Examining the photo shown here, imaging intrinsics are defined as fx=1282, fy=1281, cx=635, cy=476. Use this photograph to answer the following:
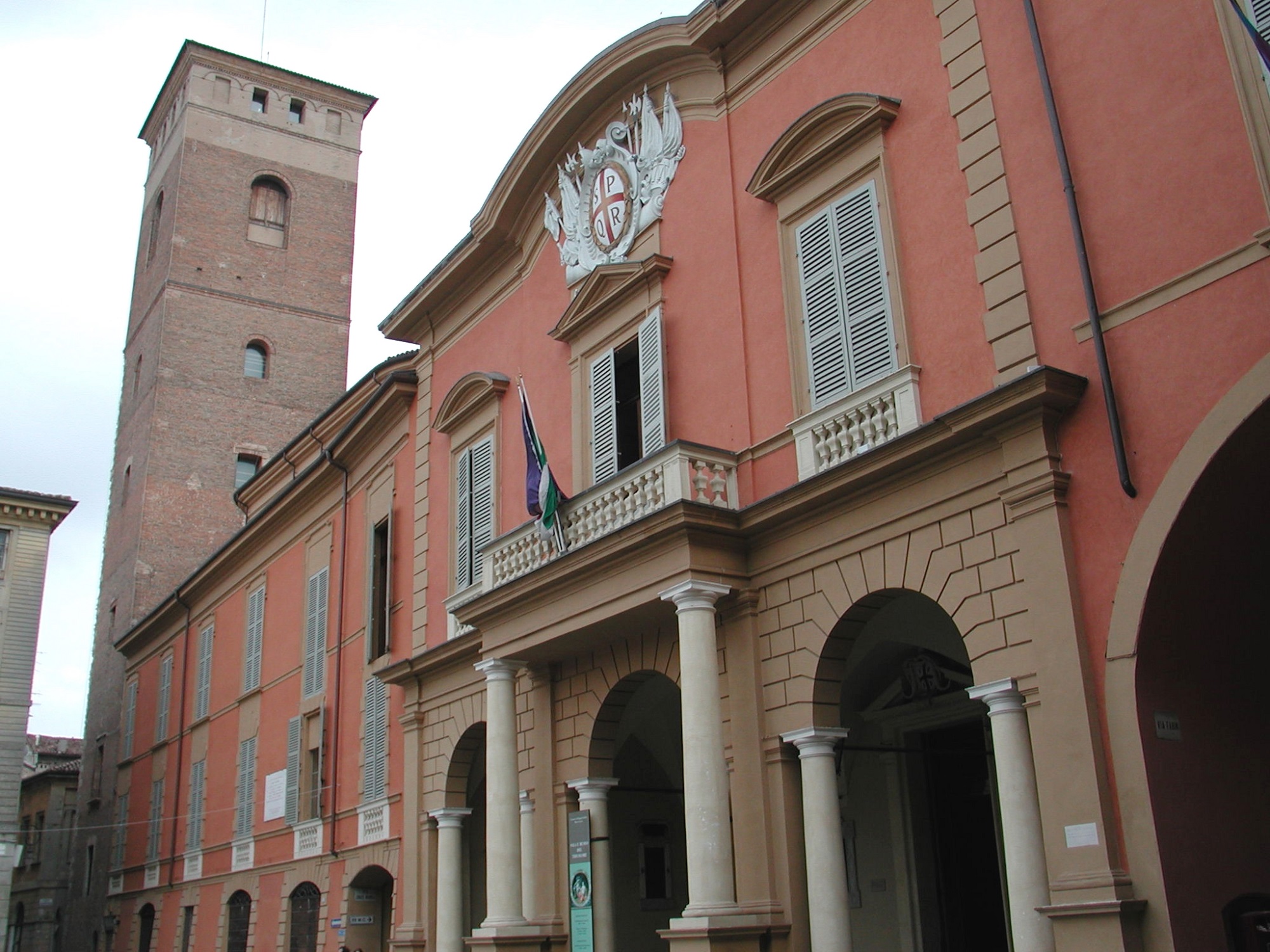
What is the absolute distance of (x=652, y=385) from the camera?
14211 millimetres

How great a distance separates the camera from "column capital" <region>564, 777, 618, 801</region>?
14094mm

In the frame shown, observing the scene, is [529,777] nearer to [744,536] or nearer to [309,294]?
[744,536]

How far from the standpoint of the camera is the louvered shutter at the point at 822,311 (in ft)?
39.2

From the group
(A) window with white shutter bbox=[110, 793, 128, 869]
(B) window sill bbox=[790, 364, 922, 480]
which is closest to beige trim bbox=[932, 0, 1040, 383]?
(B) window sill bbox=[790, 364, 922, 480]

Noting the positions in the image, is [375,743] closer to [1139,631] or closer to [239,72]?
[1139,631]

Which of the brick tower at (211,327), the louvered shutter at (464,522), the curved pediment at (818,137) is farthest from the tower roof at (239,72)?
the curved pediment at (818,137)

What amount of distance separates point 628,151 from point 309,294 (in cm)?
2660

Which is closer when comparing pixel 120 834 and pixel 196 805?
pixel 196 805

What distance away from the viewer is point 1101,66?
9.85m

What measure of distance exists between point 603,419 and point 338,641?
9.44m

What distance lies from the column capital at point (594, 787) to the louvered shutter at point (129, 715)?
24904 mm

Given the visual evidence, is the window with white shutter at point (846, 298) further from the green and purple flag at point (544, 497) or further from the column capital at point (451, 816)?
the column capital at point (451, 816)

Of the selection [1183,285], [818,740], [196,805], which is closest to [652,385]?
[818,740]

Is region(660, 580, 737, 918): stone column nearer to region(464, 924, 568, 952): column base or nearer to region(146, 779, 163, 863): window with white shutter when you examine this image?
region(464, 924, 568, 952): column base
